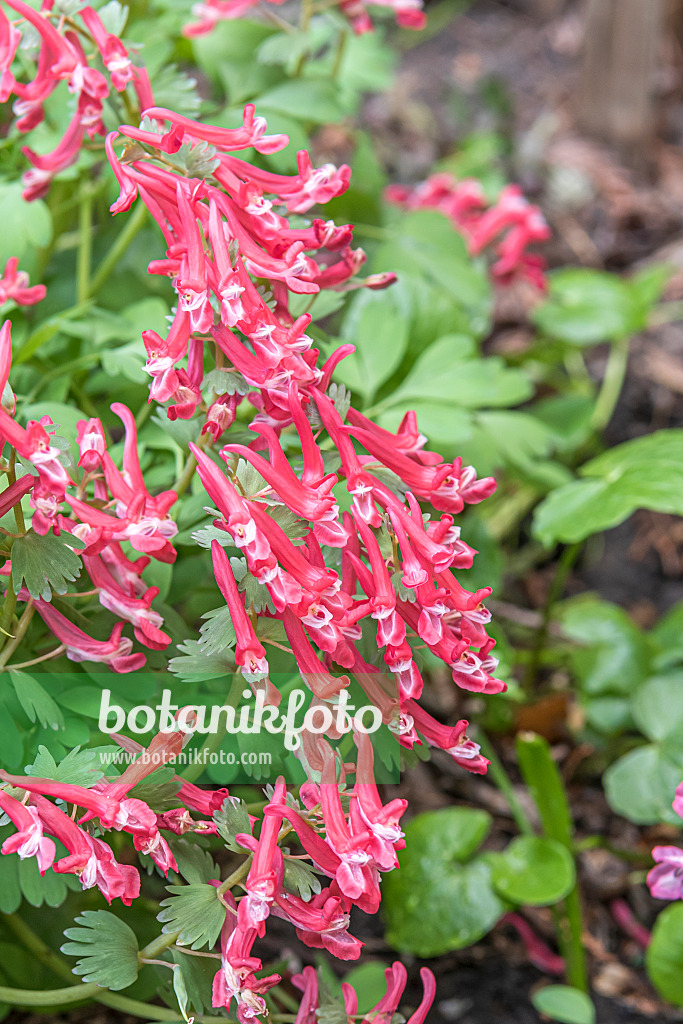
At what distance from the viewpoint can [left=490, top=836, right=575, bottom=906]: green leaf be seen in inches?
39.8

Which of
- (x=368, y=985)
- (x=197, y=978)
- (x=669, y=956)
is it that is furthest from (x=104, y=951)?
(x=669, y=956)

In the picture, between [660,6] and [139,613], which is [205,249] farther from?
[660,6]

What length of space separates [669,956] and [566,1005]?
0.43ft

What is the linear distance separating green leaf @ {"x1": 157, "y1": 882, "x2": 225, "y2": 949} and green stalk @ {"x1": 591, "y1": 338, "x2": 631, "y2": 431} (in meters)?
1.46

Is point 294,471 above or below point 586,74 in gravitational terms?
above

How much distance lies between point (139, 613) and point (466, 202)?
1503 millimetres

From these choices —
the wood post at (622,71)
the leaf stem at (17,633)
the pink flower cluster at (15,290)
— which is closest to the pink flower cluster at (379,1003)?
the leaf stem at (17,633)

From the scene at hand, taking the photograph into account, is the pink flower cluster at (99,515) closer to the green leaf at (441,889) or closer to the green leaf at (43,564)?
the green leaf at (43,564)

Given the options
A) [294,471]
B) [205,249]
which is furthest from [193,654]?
[205,249]

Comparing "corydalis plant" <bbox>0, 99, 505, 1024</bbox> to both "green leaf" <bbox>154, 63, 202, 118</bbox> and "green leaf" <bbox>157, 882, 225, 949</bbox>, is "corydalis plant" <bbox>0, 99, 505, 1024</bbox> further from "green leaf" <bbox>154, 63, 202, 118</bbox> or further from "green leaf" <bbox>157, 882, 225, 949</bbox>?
"green leaf" <bbox>154, 63, 202, 118</bbox>

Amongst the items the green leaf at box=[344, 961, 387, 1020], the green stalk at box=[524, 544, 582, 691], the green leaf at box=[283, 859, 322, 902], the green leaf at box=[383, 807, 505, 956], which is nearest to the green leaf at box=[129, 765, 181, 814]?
the green leaf at box=[283, 859, 322, 902]

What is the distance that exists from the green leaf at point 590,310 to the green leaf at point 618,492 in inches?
23.5

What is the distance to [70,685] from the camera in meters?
0.79

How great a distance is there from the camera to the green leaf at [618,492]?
1005 mm
